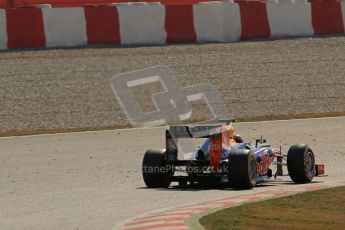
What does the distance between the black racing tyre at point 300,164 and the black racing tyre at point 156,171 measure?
1591 millimetres

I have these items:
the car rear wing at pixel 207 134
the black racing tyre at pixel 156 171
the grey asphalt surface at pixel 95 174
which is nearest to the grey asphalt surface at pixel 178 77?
the grey asphalt surface at pixel 95 174

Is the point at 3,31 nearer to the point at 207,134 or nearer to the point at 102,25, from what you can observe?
the point at 102,25

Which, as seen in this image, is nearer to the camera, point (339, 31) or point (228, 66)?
point (228, 66)

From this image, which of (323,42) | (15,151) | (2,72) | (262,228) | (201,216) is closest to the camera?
(262,228)

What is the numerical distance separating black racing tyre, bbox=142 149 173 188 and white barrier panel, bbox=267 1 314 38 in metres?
13.0

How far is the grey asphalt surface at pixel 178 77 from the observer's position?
2267 cm

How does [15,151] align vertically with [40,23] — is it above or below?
below

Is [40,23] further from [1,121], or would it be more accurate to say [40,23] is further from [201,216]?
[201,216]

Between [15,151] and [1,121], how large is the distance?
345 cm

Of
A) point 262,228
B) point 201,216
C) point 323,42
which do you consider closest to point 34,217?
point 201,216

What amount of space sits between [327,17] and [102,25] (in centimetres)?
610

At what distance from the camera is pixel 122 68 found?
2480 cm

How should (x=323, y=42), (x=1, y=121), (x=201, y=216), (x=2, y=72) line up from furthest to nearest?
(x=323, y=42), (x=2, y=72), (x=1, y=121), (x=201, y=216)
